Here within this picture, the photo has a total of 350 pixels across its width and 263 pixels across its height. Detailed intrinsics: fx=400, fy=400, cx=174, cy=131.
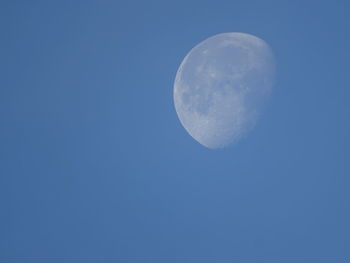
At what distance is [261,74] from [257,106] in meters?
0.33

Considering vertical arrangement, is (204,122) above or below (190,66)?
below

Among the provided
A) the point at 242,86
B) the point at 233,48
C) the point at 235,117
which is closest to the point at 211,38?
the point at 233,48

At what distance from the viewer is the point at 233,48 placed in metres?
3.97

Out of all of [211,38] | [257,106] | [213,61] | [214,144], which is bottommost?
[214,144]

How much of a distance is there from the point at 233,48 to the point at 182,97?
705 millimetres

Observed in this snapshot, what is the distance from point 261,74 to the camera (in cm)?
396

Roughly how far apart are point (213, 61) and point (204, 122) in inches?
23.7

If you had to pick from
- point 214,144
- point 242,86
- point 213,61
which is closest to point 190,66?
point 213,61

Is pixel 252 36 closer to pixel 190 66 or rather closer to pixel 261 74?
pixel 261 74

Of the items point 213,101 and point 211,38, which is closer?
point 213,101

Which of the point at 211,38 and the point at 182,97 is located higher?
the point at 211,38

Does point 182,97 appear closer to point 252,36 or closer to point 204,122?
point 204,122

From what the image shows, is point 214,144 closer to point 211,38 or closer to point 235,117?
point 235,117

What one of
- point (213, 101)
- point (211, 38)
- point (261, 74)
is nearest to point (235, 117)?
point (213, 101)
